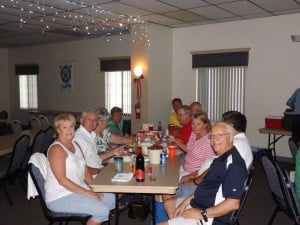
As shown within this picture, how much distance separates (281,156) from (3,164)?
493 centimetres

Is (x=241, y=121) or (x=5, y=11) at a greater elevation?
(x=5, y=11)

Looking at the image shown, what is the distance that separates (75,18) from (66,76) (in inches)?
141

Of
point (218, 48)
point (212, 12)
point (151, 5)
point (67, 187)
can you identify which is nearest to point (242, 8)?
point (212, 12)

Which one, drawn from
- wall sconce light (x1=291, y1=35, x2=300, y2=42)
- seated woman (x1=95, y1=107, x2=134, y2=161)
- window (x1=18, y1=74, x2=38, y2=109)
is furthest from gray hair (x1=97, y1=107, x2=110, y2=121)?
window (x1=18, y1=74, x2=38, y2=109)

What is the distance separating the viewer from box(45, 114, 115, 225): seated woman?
95.1 inches

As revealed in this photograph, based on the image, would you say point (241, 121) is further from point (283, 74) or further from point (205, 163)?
point (283, 74)

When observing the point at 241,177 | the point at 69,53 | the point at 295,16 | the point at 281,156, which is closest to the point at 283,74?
the point at 295,16

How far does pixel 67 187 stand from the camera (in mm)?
2449

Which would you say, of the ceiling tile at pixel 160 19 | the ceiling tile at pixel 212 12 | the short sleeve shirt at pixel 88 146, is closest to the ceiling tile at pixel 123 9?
the ceiling tile at pixel 160 19

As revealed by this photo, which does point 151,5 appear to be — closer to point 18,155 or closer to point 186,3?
point 186,3

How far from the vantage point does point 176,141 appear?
12.0 ft

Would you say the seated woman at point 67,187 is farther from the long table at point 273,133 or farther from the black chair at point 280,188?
the long table at point 273,133

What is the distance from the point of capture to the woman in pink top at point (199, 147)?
3.02m

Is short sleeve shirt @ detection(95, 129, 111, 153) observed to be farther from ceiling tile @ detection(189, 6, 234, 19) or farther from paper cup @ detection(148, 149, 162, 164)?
ceiling tile @ detection(189, 6, 234, 19)
